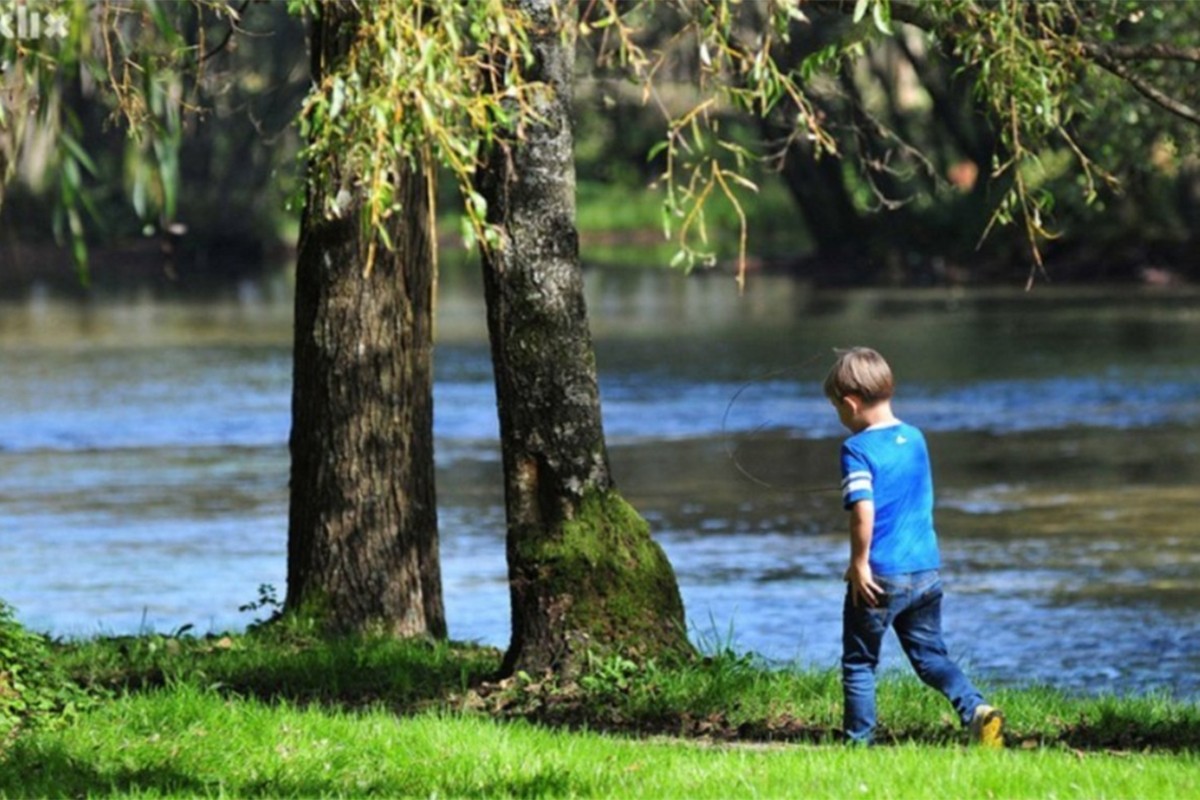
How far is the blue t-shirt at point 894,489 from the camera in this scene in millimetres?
8102

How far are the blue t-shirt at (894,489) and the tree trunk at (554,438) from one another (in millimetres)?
1930

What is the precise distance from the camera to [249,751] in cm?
825

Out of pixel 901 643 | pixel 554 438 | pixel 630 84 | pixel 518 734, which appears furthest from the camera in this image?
pixel 630 84

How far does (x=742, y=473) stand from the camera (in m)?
15.1

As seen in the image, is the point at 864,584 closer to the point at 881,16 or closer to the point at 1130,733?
the point at 1130,733

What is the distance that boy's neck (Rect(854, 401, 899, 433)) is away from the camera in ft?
26.8

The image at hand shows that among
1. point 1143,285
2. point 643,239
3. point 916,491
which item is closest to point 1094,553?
point 916,491

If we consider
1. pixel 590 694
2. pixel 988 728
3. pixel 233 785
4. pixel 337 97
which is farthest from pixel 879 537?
pixel 337 97

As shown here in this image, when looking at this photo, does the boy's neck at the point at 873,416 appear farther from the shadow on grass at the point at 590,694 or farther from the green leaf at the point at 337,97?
the green leaf at the point at 337,97

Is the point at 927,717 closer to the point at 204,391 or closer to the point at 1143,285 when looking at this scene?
the point at 204,391

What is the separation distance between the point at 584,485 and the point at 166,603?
588cm

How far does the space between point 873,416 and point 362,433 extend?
4.04 metres

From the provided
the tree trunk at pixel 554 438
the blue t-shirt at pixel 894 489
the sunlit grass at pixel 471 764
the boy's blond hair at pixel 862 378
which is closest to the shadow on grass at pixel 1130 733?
the sunlit grass at pixel 471 764

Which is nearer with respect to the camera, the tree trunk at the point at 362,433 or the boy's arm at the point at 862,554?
the boy's arm at the point at 862,554
